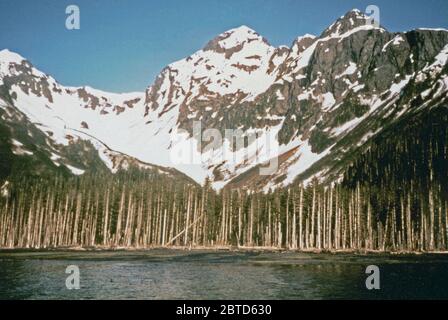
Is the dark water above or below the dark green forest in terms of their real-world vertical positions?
below

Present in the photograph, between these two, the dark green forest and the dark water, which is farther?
the dark green forest

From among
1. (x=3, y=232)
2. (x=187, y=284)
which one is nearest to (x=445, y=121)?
(x=3, y=232)

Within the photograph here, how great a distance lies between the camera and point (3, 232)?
144m

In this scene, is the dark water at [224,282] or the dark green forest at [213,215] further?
the dark green forest at [213,215]

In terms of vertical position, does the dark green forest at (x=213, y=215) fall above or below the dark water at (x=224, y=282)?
above

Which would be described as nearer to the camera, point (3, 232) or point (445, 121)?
point (3, 232)

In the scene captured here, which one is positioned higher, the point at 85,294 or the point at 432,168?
the point at 432,168

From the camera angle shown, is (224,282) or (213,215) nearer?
(224,282)

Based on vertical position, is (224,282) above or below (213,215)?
below

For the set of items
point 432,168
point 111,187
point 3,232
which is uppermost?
point 432,168
